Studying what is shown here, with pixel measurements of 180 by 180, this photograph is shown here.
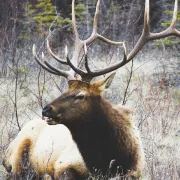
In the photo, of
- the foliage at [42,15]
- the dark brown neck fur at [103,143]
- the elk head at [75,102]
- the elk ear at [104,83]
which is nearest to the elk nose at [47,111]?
the elk head at [75,102]

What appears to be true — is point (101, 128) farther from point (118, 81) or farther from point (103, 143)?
point (118, 81)

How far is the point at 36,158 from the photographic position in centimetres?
560

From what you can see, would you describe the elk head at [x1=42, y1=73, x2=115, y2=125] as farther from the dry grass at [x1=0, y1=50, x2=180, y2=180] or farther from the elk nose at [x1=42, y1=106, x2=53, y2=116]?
the dry grass at [x1=0, y1=50, x2=180, y2=180]

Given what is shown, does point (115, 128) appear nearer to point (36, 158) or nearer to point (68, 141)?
point (68, 141)

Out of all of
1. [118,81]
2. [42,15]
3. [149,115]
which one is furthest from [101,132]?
[42,15]

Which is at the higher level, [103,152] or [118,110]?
[118,110]

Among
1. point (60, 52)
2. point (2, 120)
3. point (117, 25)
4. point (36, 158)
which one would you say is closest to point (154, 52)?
point (117, 25)

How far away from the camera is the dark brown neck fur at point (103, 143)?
4867 mm

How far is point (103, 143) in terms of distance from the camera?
4906 millimetres

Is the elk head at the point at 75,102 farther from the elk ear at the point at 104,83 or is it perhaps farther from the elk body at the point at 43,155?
the elk body at the point at 43,155

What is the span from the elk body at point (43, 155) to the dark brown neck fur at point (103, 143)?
0.18 meters

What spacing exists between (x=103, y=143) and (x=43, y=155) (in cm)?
96

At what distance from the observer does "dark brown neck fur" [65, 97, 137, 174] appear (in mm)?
4867

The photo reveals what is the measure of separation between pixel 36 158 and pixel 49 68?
1151 mm
